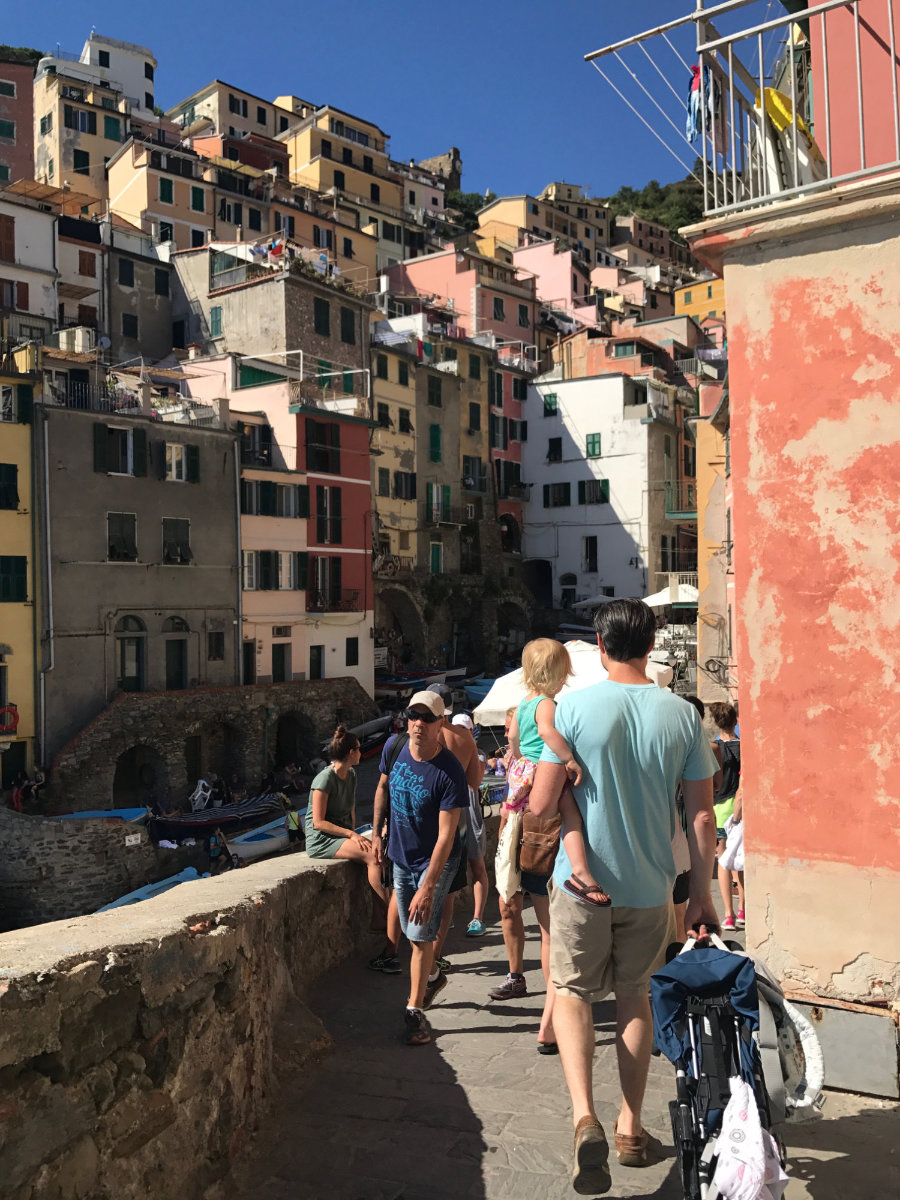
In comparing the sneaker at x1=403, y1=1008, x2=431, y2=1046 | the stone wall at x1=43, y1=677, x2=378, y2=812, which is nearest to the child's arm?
the sneaker at x1=403, y1=1008, x2=431, y2=1046

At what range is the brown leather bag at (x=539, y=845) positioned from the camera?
500cm

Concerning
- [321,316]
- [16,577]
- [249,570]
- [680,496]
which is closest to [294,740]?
[249,570]

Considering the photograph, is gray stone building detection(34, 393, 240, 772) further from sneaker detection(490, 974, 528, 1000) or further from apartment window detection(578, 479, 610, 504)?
sneaker detection(490, 974, 528, 1000)

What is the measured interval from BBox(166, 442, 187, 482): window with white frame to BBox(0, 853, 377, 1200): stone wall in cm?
2981

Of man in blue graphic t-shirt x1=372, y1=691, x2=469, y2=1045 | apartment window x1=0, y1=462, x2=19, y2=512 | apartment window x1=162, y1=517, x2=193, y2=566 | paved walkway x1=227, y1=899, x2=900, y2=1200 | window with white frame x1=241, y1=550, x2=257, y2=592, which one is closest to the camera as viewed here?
paved walkway x1=227, y1=899, x2=900, y2=1200

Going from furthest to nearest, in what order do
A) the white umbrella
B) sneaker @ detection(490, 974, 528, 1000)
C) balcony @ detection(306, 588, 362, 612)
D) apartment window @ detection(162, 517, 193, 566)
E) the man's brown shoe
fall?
balcony @ detection(306, 588, 362, 612)
apartment window @ detection(162, 517, 193, 566)
the white umbrella
sneaker @ detection(490, 974, 528, 1000)
the man's brown shoe

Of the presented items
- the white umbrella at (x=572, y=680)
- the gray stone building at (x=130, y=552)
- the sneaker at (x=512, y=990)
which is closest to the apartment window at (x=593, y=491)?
the gray stone building at (x=130, y=552)

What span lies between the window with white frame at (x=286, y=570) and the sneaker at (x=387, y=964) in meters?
30.6

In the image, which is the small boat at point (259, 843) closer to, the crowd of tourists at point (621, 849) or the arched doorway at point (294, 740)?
the arched doorway at point (294, 740)

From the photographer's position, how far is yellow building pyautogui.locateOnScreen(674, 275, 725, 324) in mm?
68062

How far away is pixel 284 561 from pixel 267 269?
14.3 meters

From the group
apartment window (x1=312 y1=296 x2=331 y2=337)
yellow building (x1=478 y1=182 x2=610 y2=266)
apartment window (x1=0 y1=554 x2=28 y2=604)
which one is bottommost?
apartment window (x1=0 y1=554 x2=28 y2=604)

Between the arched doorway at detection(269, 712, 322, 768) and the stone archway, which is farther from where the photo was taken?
the stone archway

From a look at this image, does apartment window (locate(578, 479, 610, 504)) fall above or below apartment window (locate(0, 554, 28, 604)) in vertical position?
above
